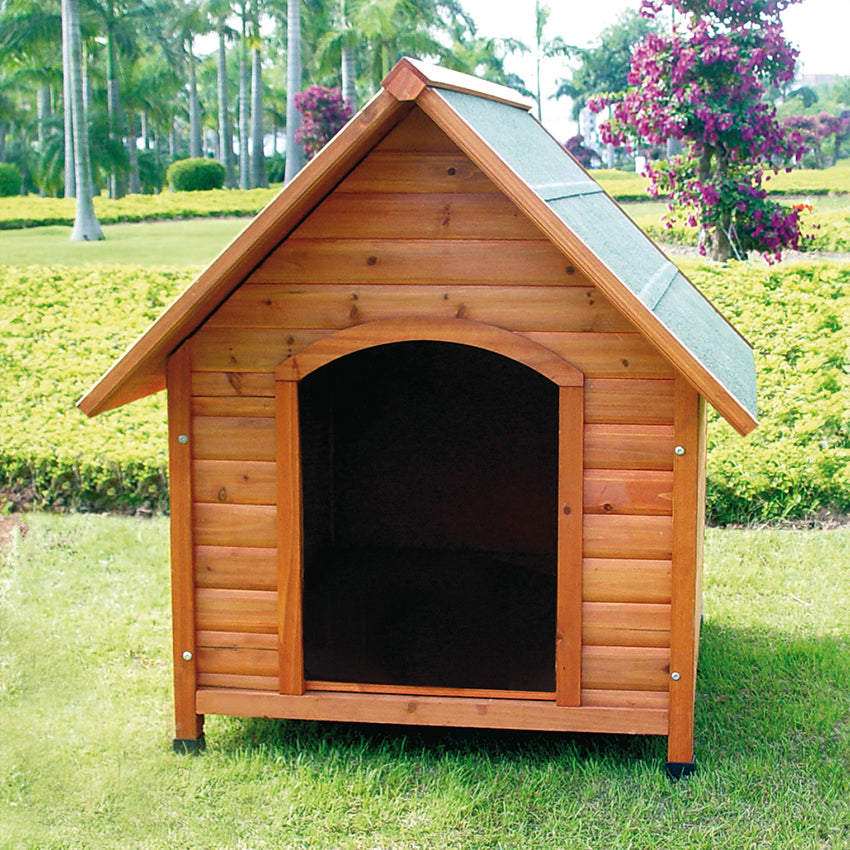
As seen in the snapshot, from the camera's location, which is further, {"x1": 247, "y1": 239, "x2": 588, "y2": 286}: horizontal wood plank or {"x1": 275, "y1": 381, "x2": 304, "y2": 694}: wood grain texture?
{"x1": 275, "y1": 381, "x2": 304, "y2": 694}: wood grain texture

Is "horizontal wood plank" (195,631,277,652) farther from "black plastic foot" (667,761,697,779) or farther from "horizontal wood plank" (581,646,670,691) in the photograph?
"black plastic foot" (667,761,697,779)

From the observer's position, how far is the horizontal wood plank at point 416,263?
3766 millimetres

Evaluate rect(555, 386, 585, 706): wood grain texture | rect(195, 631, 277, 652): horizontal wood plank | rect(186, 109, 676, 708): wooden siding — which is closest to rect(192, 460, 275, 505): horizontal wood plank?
rect(186, 109, 676, 708): wooden siding

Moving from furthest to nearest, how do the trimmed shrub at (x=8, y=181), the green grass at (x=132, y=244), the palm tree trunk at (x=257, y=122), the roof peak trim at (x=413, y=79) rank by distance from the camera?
the trimmed shrub at (x=8, y=181), the palm tree trunk at (x=257, y=122), the green grass at (x=132, y=244), the roof peak trim at (x=413, y=79)

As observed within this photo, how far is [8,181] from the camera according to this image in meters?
38.4

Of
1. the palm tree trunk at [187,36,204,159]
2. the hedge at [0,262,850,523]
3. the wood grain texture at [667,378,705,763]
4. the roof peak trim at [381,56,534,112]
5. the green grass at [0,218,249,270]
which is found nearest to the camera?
the roof peak trim at [381,56,534,112]

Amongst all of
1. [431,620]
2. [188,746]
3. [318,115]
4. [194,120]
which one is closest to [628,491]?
[431,620]

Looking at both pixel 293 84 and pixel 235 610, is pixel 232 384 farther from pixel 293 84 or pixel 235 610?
pixel 293 84

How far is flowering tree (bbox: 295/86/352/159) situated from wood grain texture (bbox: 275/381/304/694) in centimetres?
2299

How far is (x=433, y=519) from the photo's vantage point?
20.9 feet

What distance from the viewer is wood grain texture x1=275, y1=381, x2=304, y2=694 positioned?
3.91 metres

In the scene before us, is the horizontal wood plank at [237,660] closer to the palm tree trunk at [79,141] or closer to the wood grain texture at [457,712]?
the wood grain texture at [457,712]

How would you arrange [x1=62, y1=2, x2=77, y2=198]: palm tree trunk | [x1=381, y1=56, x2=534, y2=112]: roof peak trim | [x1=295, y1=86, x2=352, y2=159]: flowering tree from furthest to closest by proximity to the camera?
[x1=295, y1=86, x2=352, y2=159]: flowering tree < [x1=62, y1=2, x2=77, y2=198]: palm tree trunk < [x1=381, y1=56, x2=534, y2=112]: roof peak trim

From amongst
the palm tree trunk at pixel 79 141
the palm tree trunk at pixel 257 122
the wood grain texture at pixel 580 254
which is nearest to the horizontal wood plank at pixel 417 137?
the wood grain texture at pixel 580 254
